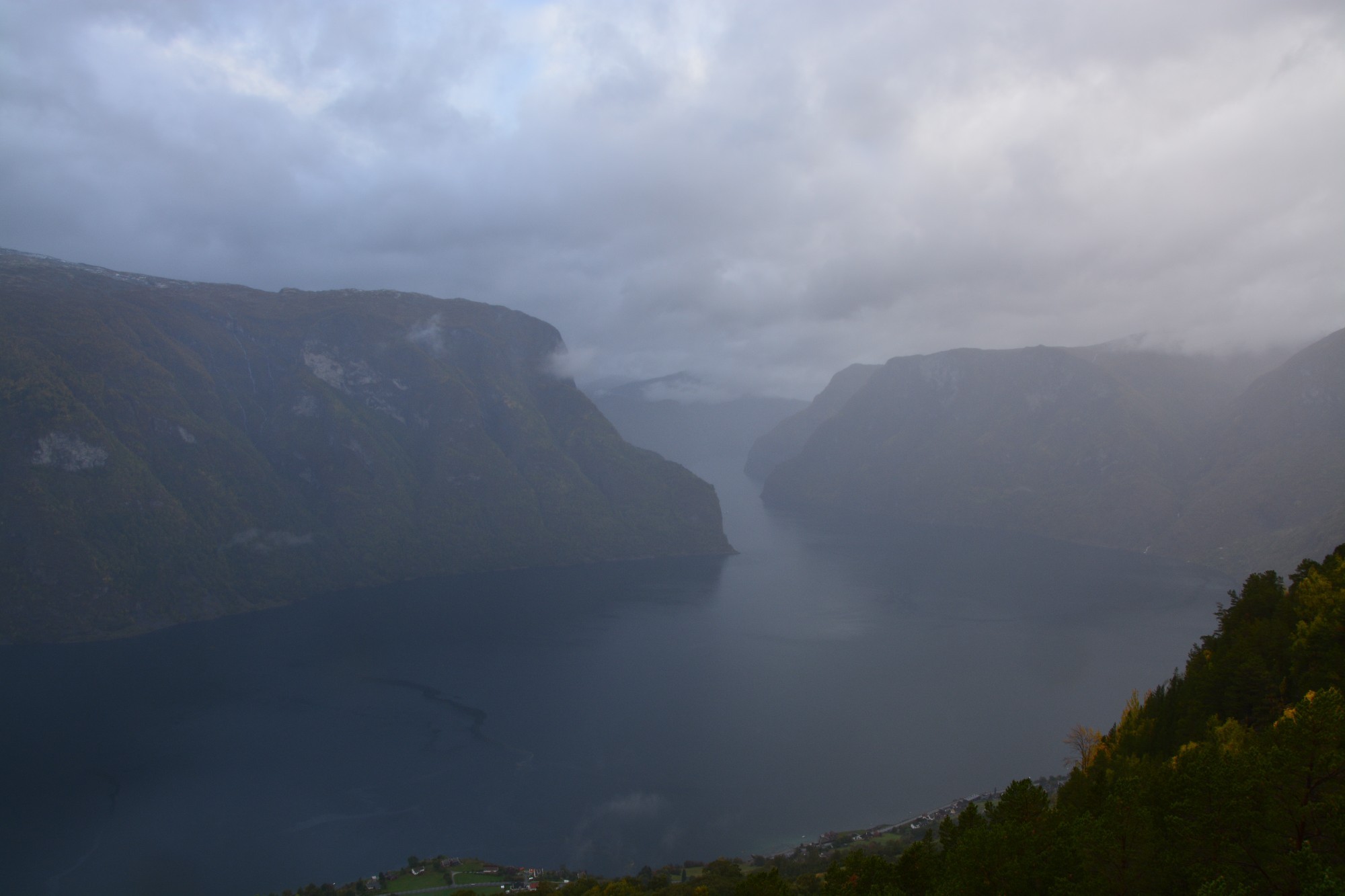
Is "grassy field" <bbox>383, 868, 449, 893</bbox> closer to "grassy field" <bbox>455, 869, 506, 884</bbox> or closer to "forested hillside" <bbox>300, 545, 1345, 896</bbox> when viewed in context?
"grassy field" <bbox>455, 869, 506, 884</bbox>

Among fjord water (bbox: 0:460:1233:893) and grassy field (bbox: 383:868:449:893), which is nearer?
grassy field (bbox: 383:868:449:893)

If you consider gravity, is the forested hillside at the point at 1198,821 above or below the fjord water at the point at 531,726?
above

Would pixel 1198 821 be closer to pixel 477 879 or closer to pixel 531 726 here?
pixel 477 879

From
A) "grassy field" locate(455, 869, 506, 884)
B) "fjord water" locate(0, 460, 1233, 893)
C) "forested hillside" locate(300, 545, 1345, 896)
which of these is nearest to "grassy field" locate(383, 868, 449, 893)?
"grassy field" locate(455, 869, 506, 884)

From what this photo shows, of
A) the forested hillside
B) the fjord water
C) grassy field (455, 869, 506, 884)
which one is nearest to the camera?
the forested hillside

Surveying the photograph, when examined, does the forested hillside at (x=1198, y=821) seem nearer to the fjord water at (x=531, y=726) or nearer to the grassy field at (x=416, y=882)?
the grassy field at (x=416, y=882)

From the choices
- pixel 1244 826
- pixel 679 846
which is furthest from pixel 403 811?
pixel 1244 826

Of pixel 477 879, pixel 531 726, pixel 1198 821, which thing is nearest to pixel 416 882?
pixel 477 879

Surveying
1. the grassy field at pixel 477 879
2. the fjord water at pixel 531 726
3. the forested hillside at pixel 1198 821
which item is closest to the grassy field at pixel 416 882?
the grassy field at pixel 477 879
